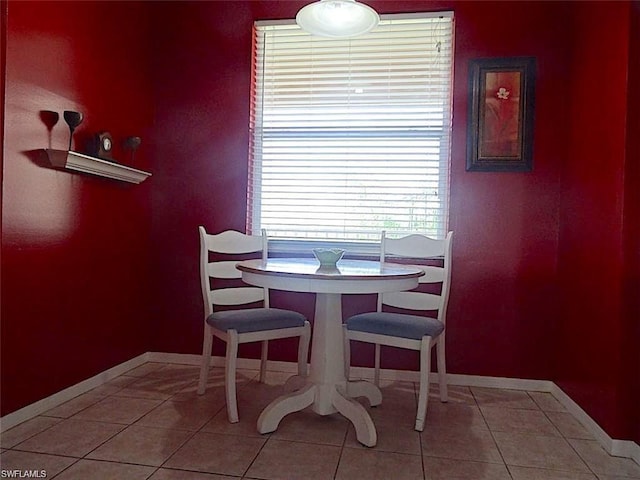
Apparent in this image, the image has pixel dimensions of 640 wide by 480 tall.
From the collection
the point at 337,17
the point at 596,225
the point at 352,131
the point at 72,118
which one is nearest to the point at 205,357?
the point at 72,118

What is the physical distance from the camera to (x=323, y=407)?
7.29ft

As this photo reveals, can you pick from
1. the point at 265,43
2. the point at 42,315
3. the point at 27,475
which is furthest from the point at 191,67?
the point at 27,475

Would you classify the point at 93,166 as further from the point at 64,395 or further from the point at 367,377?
the point at 367,377

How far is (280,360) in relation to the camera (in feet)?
10.2

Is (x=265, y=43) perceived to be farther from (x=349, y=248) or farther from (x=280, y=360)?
(x=280, y=360)

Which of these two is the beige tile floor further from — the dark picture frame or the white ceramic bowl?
the dark picture frame

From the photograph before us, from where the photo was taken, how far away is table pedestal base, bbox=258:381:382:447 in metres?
2.06

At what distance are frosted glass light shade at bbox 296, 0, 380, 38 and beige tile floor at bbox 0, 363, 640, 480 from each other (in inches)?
72.8

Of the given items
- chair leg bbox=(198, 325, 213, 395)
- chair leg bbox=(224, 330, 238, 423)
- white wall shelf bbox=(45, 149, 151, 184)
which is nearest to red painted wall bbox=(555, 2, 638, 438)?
chair leg bbox=(224, 330, 238, 423)

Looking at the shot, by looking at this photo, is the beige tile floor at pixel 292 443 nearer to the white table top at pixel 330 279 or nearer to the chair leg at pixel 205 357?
the chair leg at pixel 205 357

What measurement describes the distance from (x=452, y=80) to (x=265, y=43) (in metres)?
1.26

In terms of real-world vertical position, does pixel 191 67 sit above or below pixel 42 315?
above

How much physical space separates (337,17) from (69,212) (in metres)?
1.66

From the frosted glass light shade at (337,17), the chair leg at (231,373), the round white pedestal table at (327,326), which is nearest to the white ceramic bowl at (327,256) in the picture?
the round white pedestal table at (327,326)
